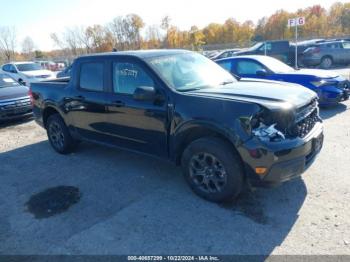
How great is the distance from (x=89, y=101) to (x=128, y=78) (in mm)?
972

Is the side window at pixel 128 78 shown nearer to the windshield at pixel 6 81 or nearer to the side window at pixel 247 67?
the side window at pixel 247 67

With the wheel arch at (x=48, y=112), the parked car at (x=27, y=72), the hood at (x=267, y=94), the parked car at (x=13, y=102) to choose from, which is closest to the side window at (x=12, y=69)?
the parked car at (x=27, y=72)

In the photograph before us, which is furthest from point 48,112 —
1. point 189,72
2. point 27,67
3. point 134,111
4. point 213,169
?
point 27,67

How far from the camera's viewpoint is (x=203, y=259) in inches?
106

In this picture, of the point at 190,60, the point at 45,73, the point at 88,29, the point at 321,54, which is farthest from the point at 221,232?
the point at 88,29

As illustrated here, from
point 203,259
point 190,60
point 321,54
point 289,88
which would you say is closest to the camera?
point 203,259

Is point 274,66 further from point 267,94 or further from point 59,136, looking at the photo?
point 59,136

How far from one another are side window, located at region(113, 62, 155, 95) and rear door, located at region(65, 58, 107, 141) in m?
0.27

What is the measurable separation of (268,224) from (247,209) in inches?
13.6

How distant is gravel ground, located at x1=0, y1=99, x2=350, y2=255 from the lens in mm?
2873

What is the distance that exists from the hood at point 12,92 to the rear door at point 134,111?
5375 mm

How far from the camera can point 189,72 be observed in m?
4.18

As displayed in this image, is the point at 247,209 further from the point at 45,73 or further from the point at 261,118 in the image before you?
the point at 45,73

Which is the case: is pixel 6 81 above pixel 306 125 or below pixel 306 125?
above
